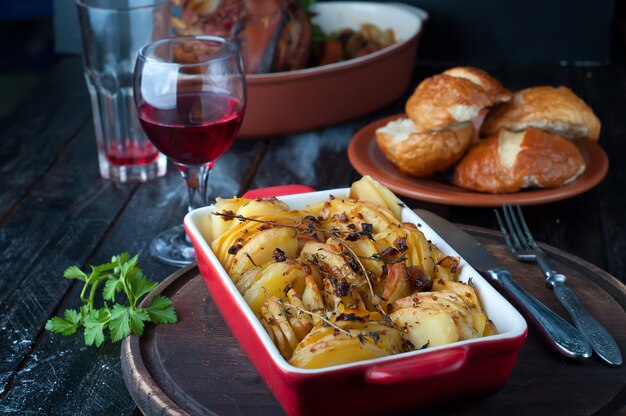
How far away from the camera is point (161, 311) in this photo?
1.36 metres

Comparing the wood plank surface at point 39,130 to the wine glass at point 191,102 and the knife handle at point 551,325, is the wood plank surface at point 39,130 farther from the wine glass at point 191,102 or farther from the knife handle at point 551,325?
the knife handle at point 551,325

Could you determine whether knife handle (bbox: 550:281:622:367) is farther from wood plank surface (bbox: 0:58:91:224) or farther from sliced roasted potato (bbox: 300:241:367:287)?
wood plank surface (bbox: 0:58:91:224)

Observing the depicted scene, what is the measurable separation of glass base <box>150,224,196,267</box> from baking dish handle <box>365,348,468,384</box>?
0.77 m

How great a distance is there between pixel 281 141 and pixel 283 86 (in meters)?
0.15

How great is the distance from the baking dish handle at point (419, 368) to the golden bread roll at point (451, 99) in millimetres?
939

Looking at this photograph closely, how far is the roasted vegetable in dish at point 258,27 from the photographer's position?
2.27 meters

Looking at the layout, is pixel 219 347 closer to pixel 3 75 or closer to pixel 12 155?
pixel 12 155

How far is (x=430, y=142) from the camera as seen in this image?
6.02 ft

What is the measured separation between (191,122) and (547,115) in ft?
2.54

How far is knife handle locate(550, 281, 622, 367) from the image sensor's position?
3.96 feet

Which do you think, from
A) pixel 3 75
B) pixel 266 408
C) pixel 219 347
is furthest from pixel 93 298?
pixel 3 75

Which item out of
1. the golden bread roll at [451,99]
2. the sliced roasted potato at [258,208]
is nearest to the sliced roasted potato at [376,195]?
the sliced roasted potato at [258,208]

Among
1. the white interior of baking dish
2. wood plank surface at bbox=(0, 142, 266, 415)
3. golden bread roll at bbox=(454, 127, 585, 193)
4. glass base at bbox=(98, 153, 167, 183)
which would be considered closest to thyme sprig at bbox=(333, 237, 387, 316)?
the white interior of baking dish

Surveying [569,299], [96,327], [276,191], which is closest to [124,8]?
[276,191]
